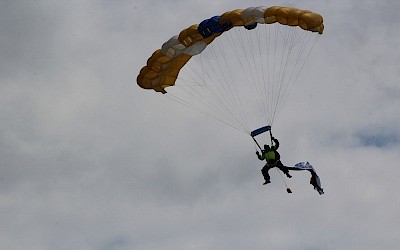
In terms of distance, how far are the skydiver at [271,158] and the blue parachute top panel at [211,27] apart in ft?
19.8

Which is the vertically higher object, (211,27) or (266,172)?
(211,27)

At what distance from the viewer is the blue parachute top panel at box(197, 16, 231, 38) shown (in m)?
48.7

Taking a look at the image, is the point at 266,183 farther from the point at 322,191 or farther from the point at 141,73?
the point at 141,73

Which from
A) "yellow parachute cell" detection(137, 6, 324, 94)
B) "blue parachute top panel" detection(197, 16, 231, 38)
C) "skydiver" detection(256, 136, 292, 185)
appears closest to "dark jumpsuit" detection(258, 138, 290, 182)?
"skydiver" detection(256, 136, 292, 185)

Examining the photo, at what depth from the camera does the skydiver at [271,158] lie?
47.7m

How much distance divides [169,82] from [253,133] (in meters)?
6.61

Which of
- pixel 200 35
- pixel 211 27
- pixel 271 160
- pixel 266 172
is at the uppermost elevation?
pixel 200 35

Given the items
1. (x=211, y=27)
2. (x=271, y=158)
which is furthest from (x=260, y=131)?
(x=211, y=27)

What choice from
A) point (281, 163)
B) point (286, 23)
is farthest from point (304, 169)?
point (286, 23)

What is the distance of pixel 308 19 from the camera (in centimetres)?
4697

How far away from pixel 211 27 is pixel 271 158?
7191 mm

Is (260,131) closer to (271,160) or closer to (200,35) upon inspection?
(271,160)

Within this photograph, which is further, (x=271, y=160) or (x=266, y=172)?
(x=266, y=172)

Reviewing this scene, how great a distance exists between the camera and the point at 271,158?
4772cm
